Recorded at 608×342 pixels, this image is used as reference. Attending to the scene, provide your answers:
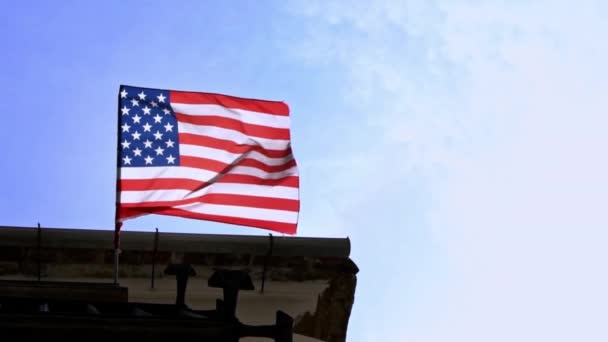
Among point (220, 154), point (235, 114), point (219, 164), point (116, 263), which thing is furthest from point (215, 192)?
point (116, 263)

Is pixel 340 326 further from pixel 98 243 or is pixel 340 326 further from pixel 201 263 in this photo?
pixel 98 243

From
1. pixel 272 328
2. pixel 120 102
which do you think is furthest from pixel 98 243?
pixel 272 328

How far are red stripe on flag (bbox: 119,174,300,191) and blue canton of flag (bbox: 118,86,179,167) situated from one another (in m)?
0.14

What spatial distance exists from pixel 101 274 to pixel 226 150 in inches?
61.9

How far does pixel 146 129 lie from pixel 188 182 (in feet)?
1.96

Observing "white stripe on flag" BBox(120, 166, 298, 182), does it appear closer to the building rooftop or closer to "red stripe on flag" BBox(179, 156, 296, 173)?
"red stripe on flag" BBox(179, 156, 296, 173)

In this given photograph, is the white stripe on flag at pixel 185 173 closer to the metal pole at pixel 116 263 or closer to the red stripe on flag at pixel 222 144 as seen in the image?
the red stripe on flag at pixel 222 144

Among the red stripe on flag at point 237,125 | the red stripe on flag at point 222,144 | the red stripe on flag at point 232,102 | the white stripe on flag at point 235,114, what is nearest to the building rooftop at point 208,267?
the red stripe on flag at point 222,144

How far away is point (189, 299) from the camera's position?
7.37 m

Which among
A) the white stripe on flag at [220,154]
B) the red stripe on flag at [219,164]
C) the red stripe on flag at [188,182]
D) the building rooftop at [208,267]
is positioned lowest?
the building rooftop at [208,267]

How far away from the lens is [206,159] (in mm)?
8234

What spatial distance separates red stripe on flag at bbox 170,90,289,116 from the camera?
334 inches

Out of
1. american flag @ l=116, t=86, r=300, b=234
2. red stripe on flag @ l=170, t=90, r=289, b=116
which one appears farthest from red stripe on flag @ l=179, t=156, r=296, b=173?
red stripe on flag @ l=170, t=90, r=289, b=116

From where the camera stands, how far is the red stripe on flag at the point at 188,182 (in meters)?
7.86
